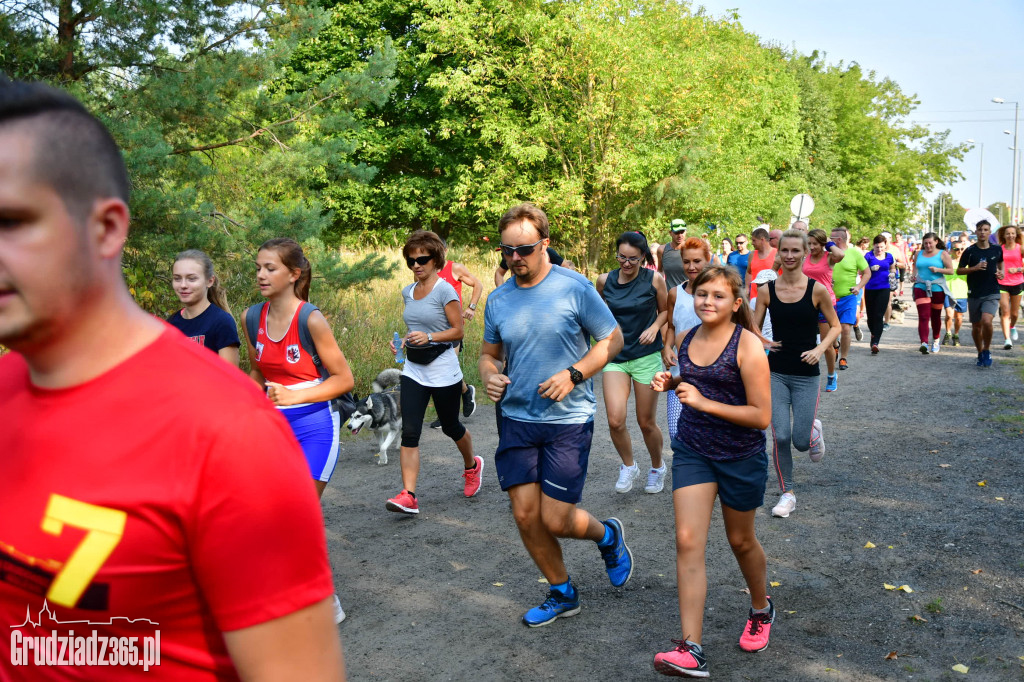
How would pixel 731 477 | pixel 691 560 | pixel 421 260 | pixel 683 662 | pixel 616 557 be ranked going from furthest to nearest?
pixel 421 260 → pixel 616 557 → pixel 731 477 → pixel 691 560 → pixel 683 662

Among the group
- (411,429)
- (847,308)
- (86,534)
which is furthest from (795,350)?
(847,308)

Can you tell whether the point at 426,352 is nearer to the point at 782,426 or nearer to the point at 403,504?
the point at 403,504

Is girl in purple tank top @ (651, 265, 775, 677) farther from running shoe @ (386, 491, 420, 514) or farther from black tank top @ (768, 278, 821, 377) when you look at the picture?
running shoe @ (386, 491, 420, 514)

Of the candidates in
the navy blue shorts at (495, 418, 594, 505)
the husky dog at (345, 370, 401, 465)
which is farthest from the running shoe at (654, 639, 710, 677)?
the husky dog at (345, 370, 401, 465)

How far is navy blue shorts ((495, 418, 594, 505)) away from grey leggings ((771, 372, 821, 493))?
255cm

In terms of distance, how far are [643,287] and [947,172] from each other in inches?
2000

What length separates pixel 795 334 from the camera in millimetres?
6883

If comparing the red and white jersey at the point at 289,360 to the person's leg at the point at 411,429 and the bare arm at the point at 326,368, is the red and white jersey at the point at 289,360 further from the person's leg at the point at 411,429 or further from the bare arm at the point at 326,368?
the person's leg at the point at 411,429

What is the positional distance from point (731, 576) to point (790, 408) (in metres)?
1.87

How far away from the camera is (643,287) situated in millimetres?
7637

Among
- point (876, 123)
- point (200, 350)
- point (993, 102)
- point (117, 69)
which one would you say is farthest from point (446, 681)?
point (993, 102)

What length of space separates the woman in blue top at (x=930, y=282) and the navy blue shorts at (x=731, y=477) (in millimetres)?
12943

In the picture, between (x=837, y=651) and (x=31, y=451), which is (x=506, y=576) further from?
(x=31, y=451)

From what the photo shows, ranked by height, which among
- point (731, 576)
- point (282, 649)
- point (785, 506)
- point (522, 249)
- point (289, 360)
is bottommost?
point (731, 576)
